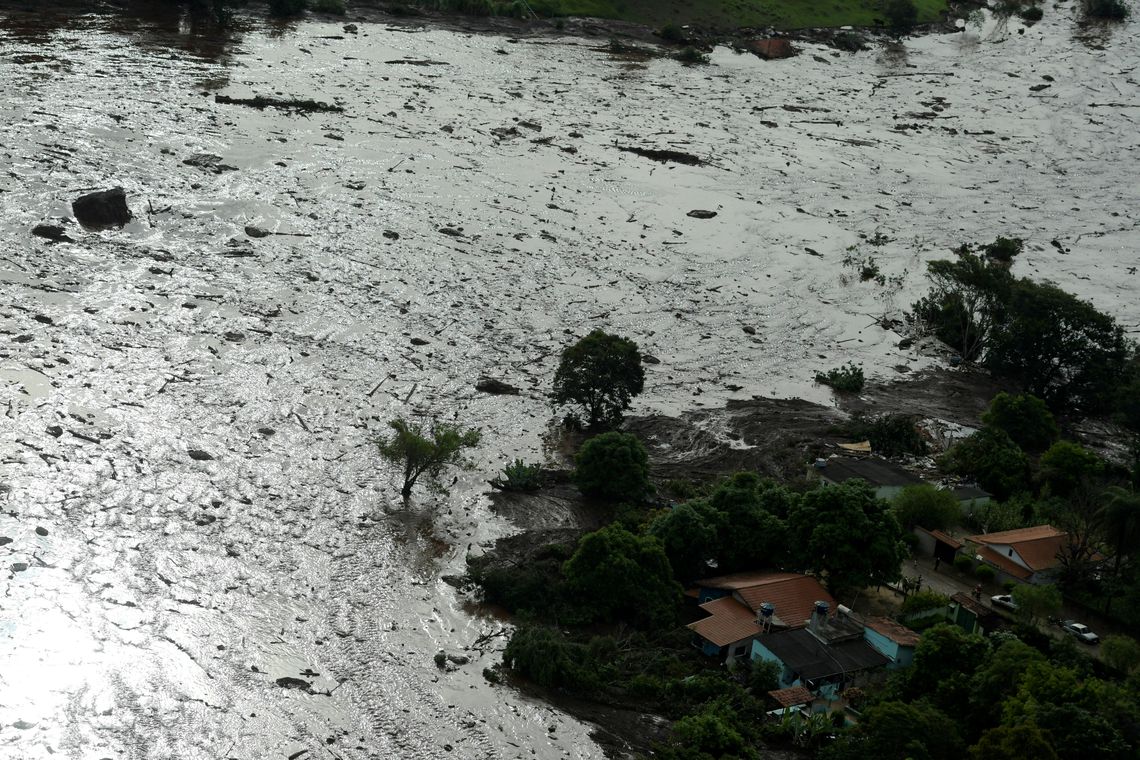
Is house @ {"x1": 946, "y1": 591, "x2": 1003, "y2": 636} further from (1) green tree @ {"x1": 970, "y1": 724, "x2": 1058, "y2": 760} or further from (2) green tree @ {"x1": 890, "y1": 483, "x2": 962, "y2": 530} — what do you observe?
(1) green tree @ {"x1": 970, "y1": 724, "x2": 1058, "y2": 760}

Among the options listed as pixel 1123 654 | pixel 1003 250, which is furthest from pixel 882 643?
pixel 1003 250

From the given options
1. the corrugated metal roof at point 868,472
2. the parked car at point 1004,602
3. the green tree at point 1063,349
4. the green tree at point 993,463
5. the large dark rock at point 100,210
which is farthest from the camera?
the green tree at point 1063,349

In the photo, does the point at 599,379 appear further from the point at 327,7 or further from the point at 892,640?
the point at 327,7

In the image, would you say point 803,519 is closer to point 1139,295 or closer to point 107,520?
point 107,520

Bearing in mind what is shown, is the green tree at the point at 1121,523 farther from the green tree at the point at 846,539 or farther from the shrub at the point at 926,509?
the green tree at the point at 846,539

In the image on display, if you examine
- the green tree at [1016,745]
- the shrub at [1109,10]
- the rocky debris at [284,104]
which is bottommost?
the green tree at [1016,745]

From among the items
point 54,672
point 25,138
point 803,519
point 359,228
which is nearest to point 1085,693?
point 803,519

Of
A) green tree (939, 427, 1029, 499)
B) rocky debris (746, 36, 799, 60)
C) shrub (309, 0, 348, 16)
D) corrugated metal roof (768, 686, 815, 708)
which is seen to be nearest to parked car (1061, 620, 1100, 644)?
green tree (939, 427, 1029, 499)

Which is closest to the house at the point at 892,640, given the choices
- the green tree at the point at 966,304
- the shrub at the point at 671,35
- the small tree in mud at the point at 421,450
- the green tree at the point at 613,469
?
the green tree at the point at 613,469
